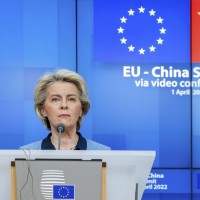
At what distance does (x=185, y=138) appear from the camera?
154 inches

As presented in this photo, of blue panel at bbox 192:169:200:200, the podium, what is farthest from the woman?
blue panel at bbox 192:169:200:200

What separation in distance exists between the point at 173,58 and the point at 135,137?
2.44ft

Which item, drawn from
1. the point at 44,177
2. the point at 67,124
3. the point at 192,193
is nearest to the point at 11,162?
the point at 44,177

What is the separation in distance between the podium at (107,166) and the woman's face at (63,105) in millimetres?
741

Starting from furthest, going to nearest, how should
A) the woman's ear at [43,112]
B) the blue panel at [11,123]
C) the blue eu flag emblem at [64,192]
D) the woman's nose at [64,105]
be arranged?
the blue panel at [11,123] < the woman's ear at [43,112] < the woman's nose at [64,105] < the blue eu flag emblem at [64,192]

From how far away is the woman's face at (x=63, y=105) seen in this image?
2.21 m

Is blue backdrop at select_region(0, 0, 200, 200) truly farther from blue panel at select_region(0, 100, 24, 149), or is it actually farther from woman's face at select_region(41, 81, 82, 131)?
woman's face at select_region(41, 81, 82, 131)

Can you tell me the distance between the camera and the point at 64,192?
142 centimetres

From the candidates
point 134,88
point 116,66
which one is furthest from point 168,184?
point 116,66

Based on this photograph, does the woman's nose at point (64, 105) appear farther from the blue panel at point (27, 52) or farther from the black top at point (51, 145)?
the blue panel at point (27, 52)

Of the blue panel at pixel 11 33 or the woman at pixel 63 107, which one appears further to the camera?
the blue panel at pixel 11 33

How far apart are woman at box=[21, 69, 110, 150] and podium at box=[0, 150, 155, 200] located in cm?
75

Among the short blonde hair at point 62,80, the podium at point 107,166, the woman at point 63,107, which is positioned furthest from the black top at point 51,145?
the podium at point 107,166

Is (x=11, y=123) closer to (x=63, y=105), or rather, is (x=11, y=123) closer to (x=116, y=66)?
(x=116, y=66)
